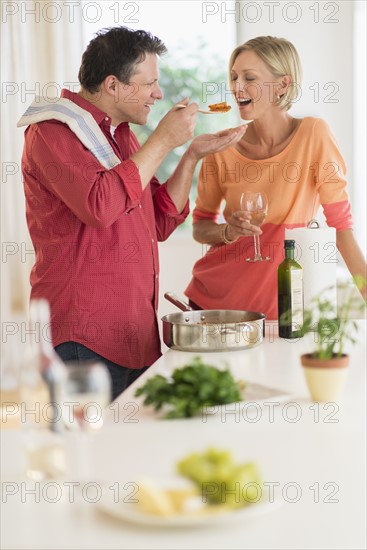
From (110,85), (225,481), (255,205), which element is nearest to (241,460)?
(225,481)

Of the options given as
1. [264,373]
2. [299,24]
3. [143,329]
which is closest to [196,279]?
[143,329]

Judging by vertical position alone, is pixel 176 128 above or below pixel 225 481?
above

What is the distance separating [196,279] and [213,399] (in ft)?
4.41

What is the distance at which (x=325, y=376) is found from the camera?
65.9 inches

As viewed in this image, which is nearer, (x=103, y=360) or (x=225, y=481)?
(x=225, y=481)

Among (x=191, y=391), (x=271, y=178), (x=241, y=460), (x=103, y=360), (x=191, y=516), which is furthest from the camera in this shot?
(x=271, y=178)

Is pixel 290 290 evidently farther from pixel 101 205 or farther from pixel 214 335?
pixel 101 205

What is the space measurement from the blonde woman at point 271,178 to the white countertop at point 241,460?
86 cm

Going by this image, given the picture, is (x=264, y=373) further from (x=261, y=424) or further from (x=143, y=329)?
(x=143, y=329)

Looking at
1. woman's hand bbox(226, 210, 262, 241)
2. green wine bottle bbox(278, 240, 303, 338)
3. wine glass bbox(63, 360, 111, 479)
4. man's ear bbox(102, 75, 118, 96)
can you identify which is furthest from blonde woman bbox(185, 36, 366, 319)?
wine glass bbox(63, 360, 111, 479)

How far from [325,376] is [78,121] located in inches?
44.0

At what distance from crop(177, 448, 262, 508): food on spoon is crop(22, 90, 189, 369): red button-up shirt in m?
1.22

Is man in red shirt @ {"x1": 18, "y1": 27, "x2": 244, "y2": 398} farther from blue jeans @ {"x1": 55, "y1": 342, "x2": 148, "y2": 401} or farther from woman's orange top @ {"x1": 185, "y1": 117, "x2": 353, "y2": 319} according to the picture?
woman's orange top @ {"x1": 185, "y1": 117, "x2": 353, "y2": 319}

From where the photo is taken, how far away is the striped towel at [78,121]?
232cm
